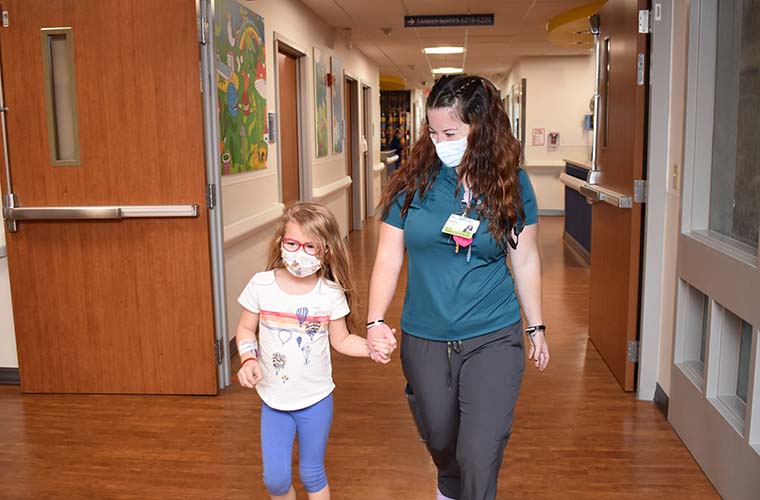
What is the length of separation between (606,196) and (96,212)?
2.74 meters

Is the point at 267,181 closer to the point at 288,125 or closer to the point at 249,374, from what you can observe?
the point at 288,125

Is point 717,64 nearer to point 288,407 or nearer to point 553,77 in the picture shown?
point 288,407

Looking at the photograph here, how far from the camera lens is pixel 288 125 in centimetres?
696

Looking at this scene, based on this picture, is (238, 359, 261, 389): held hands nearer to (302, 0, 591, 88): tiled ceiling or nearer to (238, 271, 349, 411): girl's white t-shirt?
(238, 271, 349, 411): girl's white t-shirt

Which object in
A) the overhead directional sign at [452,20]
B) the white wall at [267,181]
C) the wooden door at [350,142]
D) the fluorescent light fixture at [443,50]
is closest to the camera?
the white wall at [267,181]

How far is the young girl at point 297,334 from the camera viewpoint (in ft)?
7.20

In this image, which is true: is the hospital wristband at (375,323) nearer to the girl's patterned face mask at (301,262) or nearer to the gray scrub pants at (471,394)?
the gray scrub pants at (471,394)

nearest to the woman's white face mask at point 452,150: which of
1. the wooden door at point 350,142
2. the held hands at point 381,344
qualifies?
the held hands at point 381,344

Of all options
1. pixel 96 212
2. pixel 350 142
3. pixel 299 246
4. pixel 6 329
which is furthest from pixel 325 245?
pixel 350 142

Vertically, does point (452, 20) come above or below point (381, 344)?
above

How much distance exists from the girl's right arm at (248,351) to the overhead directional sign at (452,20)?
6.39 m

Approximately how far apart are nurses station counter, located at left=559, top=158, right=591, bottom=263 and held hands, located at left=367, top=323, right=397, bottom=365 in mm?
6164

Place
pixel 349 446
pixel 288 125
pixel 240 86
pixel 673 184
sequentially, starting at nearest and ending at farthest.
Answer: pixel 349 446 → pixel 673 184 → pixel 240 86 → pixel 288 125

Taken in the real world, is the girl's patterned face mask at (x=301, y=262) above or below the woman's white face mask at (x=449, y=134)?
below
